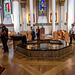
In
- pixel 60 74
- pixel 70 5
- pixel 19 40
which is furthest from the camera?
pixel 70 5

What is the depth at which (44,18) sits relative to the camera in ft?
66.1

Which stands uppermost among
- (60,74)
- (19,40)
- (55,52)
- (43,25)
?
(43,25)

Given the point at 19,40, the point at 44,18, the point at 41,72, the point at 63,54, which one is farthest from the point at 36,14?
the point at 41,72

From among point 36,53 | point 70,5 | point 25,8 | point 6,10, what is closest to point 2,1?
point 6,10

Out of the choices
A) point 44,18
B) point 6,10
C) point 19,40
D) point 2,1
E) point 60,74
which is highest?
point 2,1

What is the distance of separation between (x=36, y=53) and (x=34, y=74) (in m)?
1.86

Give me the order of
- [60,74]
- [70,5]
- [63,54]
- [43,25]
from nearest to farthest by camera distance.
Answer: [60,74] → [63,54] → [70,5] → [43,25]

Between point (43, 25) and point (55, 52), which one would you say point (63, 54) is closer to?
point (55, 52)

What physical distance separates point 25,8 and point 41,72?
60.5 feet

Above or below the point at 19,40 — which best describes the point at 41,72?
below

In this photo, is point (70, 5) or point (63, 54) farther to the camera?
point (70, 5)

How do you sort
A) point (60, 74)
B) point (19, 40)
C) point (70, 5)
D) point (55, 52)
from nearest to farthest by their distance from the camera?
point (60, 74) → point (55, 52) → point (19, 40) → point (70, 5)

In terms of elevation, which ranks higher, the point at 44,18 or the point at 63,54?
the point at 44,18

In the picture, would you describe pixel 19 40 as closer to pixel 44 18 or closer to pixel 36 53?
pixel 36 53
